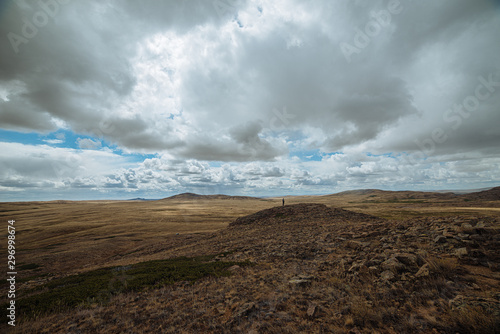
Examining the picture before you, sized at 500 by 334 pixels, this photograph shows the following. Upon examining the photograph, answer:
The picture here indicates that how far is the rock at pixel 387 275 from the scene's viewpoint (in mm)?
9117

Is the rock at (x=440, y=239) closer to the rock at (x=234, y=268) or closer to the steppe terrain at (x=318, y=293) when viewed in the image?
the steppe terrain at (x=318, y=293)

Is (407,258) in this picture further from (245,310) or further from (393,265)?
(245,310)

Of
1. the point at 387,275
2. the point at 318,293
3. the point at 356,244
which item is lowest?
the point at 318,293

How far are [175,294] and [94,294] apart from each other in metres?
5.22

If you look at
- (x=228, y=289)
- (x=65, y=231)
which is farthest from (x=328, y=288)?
(x=65, y=231)

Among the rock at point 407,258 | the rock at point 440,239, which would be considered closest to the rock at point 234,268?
the rock at point 407,258

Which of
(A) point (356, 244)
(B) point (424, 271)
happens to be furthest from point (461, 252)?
(A) point (356, 244)

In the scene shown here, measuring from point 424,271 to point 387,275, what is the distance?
1.44 m

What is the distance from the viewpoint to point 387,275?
934 cm

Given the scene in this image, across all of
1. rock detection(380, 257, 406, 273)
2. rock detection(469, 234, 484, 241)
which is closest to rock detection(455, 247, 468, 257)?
rock detection(469, 234, 484, 241)

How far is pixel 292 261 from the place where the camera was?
15039 millimetres

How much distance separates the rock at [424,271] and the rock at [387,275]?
0.93m

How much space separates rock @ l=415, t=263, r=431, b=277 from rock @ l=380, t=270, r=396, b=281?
0.93 meters

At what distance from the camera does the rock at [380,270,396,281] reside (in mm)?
9117
